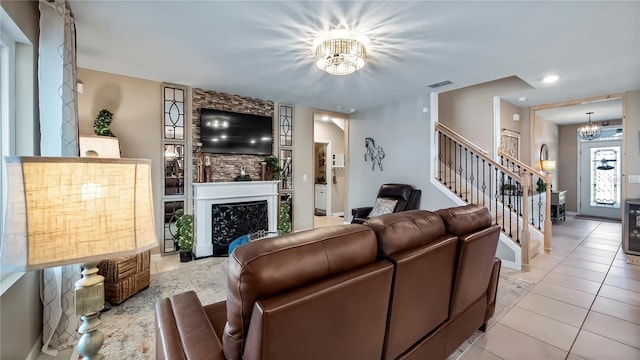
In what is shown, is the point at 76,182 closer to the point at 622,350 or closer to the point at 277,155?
the point at 622,350

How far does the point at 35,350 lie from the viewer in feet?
6.37

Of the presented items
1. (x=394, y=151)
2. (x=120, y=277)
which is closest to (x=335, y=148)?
(x=394, y=151)

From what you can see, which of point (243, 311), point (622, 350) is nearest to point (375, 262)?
point (243, 311)

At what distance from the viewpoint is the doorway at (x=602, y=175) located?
6945 mm

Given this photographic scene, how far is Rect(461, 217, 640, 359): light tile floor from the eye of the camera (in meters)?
2.00

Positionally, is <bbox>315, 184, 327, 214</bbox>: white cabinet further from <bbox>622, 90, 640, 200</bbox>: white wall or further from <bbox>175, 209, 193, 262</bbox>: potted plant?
<bbox>622, 90, 640, 200</bbox>: white wall

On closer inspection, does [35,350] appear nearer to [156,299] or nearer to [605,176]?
[156,299]

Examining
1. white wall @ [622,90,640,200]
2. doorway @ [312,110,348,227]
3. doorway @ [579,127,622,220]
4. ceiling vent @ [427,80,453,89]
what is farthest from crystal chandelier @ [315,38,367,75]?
doorway @ [579,127,622,220]

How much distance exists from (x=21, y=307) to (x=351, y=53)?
308 centimetres

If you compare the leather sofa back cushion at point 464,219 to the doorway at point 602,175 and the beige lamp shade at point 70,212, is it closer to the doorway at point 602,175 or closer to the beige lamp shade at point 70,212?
the beige lamp shade at point 70,212

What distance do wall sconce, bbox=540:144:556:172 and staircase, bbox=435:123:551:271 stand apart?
45cm

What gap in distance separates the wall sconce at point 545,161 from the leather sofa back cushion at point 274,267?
6.80 metres

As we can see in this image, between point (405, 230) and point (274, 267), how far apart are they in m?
0.75

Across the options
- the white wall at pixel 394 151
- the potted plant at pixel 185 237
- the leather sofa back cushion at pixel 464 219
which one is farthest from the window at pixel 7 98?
the white wall at pixel 394 151
